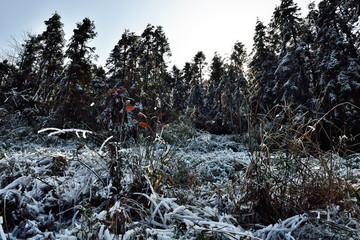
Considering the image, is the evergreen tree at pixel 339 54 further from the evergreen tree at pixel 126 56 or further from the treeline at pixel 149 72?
the evergreen tree at pixel 126 56

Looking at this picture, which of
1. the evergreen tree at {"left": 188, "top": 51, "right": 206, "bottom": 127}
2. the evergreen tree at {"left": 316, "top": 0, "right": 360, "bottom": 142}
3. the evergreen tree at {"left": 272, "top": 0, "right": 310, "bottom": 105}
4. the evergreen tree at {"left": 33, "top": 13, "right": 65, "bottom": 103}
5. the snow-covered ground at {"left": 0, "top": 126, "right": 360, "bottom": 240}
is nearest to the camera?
the snow-covered ground at {"left": 0, "top": 126, "right": 360, "bottom": 240}

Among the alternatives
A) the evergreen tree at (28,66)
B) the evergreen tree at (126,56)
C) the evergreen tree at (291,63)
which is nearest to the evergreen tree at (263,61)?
the evergreen tree at (291,63)

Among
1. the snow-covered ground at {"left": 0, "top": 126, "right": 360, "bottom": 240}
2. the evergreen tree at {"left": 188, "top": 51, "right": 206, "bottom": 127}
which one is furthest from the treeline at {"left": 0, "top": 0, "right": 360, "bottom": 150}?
the snow-covered ground at {"left": 0, "top": 126, "right": 360, "bottom": 240}

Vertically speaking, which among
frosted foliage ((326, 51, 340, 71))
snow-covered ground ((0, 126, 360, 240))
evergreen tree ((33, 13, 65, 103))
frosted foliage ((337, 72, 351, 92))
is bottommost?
snow-covered ground ((0, 126, 360, 240))

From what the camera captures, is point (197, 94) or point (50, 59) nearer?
point (50, 59)

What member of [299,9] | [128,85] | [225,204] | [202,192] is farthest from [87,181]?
[299,9]

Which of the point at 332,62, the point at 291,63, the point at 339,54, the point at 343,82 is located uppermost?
the point at 291,63

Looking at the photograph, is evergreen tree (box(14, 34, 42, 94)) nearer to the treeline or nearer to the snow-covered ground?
the treeline

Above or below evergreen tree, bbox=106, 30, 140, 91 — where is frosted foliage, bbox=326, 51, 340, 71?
below

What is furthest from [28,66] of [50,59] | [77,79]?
[77,79]

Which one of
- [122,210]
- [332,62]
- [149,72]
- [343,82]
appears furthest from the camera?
[149,72]

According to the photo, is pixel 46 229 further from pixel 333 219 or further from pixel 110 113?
pixel 110 113

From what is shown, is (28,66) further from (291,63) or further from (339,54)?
(339,54)

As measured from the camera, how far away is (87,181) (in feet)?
5.50
